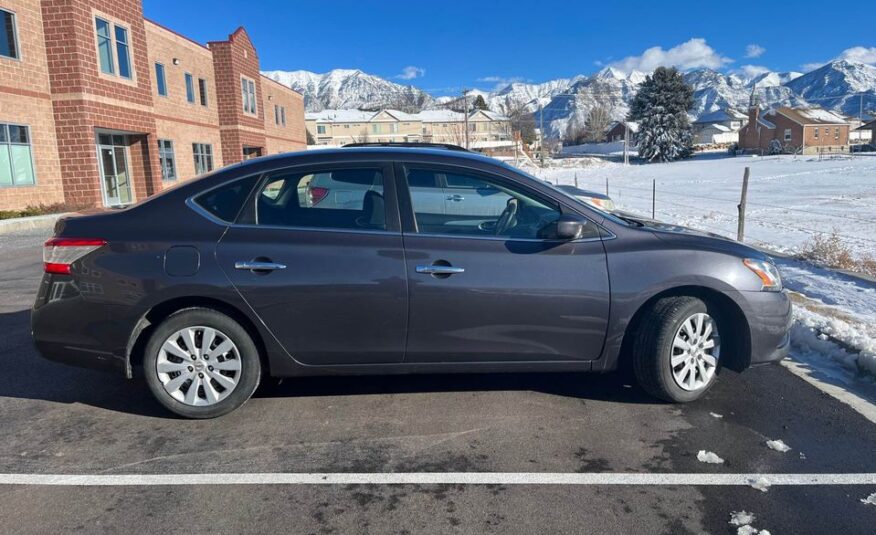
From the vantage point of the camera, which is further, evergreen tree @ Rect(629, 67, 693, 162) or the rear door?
evergreen tree @ Rect(629, 67, 693, 162)

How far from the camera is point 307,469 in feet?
11.1

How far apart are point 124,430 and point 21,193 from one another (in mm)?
18352

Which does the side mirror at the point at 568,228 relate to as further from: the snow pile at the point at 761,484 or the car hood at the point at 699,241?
the snow pile at the point at 761,484

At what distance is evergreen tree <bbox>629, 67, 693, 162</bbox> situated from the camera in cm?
6931

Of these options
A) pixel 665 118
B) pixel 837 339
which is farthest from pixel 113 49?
pixel 665 118

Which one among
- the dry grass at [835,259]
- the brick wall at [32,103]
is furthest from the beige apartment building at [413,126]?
the dry grass at [835,259]

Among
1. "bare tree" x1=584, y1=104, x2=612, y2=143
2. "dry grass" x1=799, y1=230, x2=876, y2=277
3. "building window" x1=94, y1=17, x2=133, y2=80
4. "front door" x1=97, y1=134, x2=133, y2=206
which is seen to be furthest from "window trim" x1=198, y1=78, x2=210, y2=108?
"bare tree" x1=584, y1=104, x2=612, y2=143

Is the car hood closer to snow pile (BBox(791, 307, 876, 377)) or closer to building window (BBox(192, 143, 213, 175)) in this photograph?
snow pile (BBox(791, 307, 876, 377))

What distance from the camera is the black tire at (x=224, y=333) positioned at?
3.87m

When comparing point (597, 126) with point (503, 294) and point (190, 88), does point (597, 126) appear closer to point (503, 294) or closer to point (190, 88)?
point (190, 88)

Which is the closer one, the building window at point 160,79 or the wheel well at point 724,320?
the wheel well at point 724,320

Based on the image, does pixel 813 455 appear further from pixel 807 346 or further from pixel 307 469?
pixel 307 469

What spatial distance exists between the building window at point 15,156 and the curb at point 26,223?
2.10m

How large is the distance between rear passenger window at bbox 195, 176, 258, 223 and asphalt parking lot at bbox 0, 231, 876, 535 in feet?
4.26
